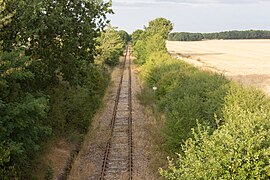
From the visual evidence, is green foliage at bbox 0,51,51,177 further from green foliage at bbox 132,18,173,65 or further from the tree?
the tree

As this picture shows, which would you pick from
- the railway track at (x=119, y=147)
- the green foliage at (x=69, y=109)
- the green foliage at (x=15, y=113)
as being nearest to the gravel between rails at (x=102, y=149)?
the railway track at (x=119, y=147)

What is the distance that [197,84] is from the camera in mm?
25266

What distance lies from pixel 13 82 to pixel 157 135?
12838 mm

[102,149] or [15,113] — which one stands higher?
Result: [15,113]

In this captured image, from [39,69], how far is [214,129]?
854 centimetres

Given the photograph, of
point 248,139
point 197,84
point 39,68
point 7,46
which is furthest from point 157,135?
point 248,139

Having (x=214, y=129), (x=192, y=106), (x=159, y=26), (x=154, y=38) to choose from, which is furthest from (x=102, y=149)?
(x=159, y=26)

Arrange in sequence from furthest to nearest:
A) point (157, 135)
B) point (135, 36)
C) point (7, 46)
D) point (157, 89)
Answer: point (135, 36) < point (157, 89) < point (157, 135) < point (7, 46)

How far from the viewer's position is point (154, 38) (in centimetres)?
6606

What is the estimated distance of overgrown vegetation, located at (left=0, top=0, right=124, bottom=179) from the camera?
41.2 feet

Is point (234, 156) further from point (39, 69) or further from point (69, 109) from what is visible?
point (69, 109)

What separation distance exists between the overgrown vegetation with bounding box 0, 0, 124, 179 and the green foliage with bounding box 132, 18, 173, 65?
134ft

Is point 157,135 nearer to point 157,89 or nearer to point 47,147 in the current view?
point 47,147

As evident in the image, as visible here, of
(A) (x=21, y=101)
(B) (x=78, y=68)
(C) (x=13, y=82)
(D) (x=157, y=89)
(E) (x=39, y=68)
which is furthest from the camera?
(D) (x=157, y=89)
